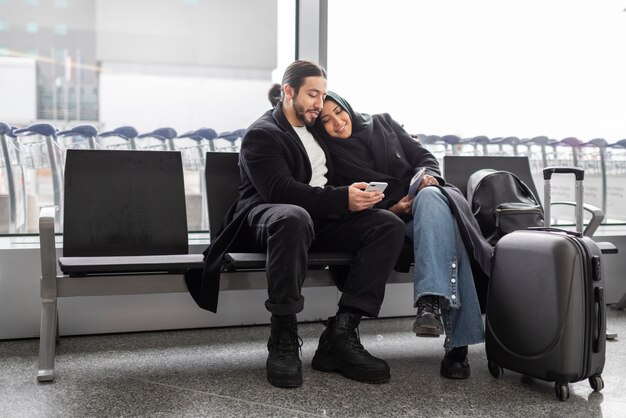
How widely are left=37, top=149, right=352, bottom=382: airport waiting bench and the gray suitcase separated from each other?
0.55m

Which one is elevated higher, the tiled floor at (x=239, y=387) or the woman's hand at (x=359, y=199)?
the woman's hand at (x=359, y=199)

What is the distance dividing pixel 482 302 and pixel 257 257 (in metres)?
0.93

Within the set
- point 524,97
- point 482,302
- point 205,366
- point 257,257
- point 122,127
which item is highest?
point 524,97

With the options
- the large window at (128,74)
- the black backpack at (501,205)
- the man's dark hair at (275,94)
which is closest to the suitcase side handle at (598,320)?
the black backpack at (501,205)

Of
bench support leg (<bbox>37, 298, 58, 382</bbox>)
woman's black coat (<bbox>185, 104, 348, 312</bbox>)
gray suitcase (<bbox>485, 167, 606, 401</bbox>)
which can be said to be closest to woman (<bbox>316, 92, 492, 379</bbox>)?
gray suitcase (<bbox>485, 167, 606, 401</bbox>)

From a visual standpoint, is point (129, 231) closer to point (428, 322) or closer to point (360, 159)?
point (360, 159)

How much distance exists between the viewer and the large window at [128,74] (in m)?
2.82

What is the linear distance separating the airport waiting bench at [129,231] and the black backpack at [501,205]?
Answer: 0.70 metres

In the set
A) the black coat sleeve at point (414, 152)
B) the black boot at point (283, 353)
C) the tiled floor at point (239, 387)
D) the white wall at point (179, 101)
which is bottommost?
the tiled floor at point (239, 387)

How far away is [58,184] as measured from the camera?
289 cm

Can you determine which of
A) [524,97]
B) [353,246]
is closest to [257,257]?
[353,246]

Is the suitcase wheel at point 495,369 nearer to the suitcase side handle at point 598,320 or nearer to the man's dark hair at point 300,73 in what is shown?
the suitcase side handle at point 598,320

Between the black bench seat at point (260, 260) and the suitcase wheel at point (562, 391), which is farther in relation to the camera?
the black bench seat at point (260, 260)

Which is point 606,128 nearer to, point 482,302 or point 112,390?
point 482,302
